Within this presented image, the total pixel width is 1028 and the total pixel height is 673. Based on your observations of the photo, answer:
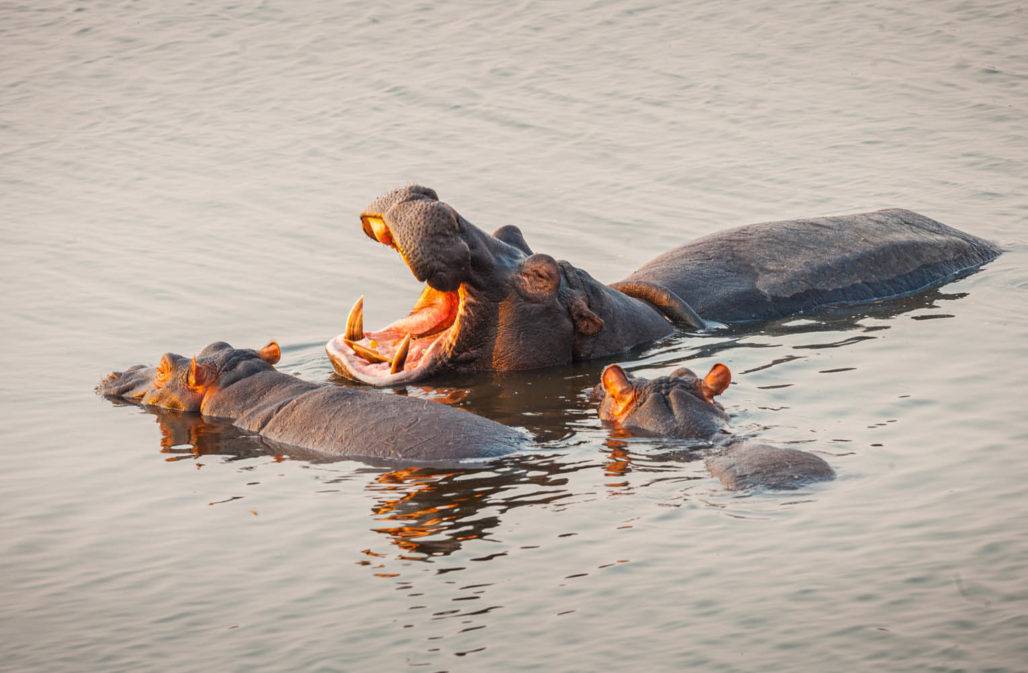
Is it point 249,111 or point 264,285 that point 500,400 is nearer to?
point 264,285

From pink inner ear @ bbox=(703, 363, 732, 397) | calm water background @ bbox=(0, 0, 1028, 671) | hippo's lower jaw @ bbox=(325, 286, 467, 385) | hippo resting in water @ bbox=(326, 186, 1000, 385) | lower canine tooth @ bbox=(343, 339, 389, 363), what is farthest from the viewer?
lower canine tooth @ bbox=(343, 339, 389, 363)

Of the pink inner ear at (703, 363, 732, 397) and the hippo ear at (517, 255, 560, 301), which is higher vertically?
the hippo ear at (517, 255, 560, 301)

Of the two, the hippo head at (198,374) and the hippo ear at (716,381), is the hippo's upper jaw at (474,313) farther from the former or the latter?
the hippo ear at (716,381)

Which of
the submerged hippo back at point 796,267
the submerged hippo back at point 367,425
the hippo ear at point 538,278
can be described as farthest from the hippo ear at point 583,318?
the submerged hippo back at point 367,425

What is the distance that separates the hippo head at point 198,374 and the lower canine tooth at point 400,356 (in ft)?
2.61

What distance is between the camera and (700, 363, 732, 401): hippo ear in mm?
8695

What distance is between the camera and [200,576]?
24.1ft

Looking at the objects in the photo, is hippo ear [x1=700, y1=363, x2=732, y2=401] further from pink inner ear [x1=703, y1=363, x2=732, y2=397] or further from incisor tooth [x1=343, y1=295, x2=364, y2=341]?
incisor tooth [x1=343, y1=295, x2=364, y2=341]

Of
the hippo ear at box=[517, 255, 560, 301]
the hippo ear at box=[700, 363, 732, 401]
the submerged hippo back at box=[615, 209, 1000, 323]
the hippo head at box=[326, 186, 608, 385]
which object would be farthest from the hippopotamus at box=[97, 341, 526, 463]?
the submerged hippo back at box=[615, 209, 1000, 323]

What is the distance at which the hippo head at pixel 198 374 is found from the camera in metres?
9.88

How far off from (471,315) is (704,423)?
2.42 m

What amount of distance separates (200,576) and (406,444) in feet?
5.19

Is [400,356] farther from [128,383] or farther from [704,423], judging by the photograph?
[704,423]

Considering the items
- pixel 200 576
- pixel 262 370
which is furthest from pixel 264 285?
pixel 200 576
